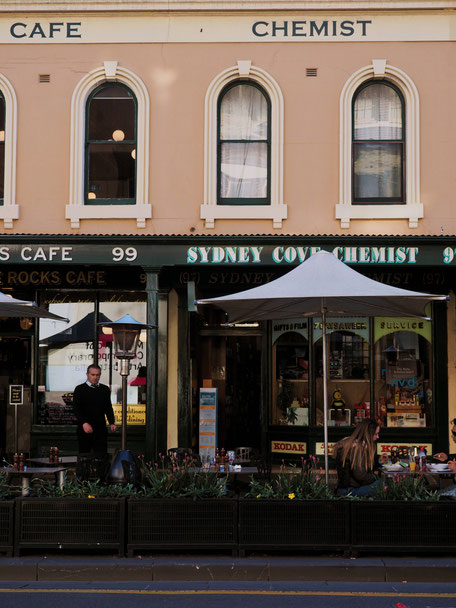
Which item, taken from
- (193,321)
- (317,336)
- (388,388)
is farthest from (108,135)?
(388,388)

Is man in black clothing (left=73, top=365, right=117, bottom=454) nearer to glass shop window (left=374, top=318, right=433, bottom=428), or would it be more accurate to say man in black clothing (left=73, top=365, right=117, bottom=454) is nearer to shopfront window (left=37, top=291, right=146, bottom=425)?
shopfront window (left=37, top=291, right=146, bottom=425)

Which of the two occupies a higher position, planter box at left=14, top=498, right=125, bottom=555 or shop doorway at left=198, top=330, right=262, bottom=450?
shop doorway at left=198, top=330, right=262, bottom=450

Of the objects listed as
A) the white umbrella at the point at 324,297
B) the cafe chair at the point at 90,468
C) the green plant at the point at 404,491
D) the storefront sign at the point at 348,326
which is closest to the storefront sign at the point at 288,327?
the storefront sign at the point at 348,326

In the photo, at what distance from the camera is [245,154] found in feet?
A: 47.1

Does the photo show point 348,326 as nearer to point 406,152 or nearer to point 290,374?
point 290,374

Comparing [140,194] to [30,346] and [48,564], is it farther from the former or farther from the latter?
[48,564]

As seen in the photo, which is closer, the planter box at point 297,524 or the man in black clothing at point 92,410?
the planter box at point 297,524

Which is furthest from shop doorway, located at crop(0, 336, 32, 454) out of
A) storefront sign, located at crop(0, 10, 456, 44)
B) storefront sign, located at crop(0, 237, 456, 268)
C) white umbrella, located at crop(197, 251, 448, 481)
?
white umbrella, located at crop(197, 251, 448, 481)

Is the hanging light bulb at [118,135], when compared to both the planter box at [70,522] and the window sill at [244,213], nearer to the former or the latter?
the window sill at [244,213]

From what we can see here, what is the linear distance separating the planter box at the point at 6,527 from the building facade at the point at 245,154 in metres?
5.41

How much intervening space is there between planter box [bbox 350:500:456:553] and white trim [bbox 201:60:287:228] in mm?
6643

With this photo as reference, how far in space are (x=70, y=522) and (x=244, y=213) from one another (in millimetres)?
6988

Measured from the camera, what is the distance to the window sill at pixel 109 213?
14055 mm

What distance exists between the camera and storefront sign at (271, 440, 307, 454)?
14.5 m
